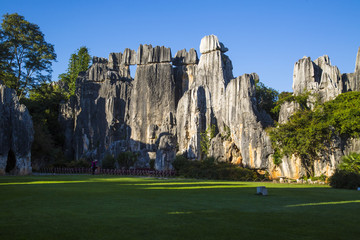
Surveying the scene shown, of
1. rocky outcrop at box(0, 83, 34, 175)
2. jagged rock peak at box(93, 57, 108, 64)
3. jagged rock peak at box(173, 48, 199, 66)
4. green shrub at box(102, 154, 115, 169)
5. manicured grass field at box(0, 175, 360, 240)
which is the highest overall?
jagged rock peak at box(93, 57, 108, 64)

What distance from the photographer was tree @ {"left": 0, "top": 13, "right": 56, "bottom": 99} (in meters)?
41.1

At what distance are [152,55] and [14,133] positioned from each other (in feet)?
84.8

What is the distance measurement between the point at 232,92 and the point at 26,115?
863 inches

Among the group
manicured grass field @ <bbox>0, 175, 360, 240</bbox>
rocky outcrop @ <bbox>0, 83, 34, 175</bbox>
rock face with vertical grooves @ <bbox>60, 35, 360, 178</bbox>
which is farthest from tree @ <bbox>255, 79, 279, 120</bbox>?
manicured grass field @ <bbox>0, 175, 360, 240</bbox>

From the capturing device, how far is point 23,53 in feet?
140

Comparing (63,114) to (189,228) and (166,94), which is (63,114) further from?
(189,228)

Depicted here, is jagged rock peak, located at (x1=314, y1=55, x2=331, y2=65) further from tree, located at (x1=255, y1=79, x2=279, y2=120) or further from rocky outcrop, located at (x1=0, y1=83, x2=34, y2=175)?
rocky outcrop, located at (x1=0, y1=83, x2=34, y2=175)

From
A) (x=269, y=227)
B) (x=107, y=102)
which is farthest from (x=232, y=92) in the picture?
(x=269, y=227)

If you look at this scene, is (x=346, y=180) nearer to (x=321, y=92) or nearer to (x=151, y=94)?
(x=321, y=92)

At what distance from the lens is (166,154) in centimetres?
3778

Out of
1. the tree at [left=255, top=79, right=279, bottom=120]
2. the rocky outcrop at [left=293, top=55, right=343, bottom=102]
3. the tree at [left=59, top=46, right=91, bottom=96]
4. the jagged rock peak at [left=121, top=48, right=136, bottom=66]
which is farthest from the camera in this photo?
the tree at [left=59, top=46, right=91, bottom=96]

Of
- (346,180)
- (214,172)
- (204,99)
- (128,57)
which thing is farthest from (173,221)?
(128,57)

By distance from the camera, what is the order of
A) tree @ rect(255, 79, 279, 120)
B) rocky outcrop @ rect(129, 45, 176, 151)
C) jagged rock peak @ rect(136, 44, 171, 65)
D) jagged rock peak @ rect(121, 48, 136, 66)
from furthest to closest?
jagged rock peak @ rect(121, 48, 136, 66)
jagged rock peak @ rect(136, 44, 171, 65)
rocky outcrop @ rect(129, 45, 176, 151)
tree @ rect(255, 79, 279, 120)

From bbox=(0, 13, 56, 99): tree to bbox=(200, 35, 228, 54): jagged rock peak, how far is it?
A: 2030cm
